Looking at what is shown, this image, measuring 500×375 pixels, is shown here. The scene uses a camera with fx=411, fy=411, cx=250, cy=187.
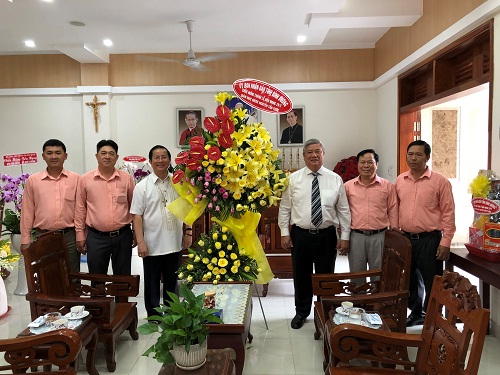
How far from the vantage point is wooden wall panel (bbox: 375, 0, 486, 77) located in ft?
13.2

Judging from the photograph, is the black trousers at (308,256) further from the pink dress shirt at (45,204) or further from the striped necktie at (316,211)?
the pink dress shirt at (45,204)

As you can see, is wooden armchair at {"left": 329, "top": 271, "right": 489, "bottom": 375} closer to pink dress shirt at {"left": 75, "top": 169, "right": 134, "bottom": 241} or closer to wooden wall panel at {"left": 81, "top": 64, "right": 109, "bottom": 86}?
pink dress shirt at {"left": 75, "top": 169, "right": 134, "bottom": 241}

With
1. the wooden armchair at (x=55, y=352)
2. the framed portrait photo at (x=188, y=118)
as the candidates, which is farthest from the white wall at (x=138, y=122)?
the wooden armchair at (x=55, y=352)

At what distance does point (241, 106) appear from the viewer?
2.82m

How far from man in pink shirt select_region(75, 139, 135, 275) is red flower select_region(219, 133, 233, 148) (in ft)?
3.98

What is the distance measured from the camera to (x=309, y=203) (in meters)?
3.37

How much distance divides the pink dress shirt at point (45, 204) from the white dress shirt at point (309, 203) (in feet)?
5.92

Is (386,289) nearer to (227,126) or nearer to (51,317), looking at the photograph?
(227,126)

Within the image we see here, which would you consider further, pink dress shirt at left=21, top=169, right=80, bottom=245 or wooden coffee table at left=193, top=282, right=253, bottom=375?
pink dress shirt at left=21, top=169, right=80, bottom=245

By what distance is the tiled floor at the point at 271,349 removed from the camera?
2873 mm

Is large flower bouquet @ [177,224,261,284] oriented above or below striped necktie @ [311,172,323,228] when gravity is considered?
below

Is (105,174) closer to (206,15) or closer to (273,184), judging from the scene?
(273,184)

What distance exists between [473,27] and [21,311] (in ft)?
16.6

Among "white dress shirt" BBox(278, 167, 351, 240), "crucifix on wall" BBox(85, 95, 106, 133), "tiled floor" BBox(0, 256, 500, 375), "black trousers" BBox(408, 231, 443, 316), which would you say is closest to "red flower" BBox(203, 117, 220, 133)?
"white dress shirt" BBox(278, 167, 351, 240)
